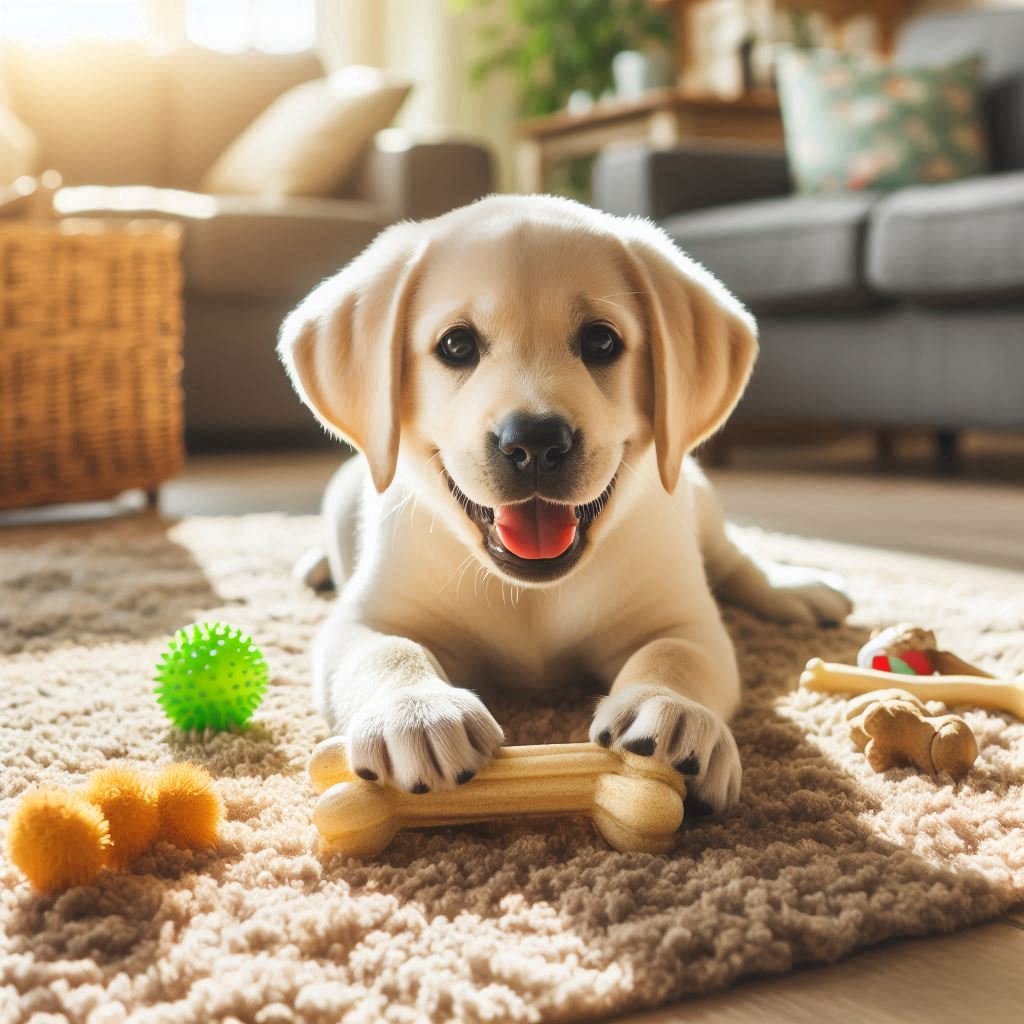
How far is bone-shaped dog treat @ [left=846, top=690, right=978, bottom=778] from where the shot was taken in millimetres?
1140

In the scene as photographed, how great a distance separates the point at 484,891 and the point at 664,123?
4.42 m

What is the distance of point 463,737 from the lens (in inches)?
39.4

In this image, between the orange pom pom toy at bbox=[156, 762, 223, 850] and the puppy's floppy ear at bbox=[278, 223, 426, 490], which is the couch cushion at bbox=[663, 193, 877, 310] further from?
the orange pom pom toy at bbox=[156, 762, 223, 850]

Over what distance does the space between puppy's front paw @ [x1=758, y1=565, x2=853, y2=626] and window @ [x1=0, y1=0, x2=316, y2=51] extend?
487cm

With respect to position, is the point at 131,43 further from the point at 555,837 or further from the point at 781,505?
the point at 555,837

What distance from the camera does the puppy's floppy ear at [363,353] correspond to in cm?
130

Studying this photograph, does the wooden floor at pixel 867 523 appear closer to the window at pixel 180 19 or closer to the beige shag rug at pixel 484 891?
the beige shag rug at pixel 484 891

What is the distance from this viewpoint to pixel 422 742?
99cm

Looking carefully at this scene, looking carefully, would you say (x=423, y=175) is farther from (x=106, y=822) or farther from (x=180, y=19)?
(x=106, y=822)

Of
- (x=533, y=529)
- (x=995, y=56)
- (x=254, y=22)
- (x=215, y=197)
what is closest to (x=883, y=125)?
(x=995, y=56)

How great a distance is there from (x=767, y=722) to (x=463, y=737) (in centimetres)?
45

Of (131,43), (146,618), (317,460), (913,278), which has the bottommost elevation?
(317,460)

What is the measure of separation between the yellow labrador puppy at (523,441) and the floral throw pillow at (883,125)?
105 inches

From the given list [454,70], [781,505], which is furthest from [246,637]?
[454,70]
